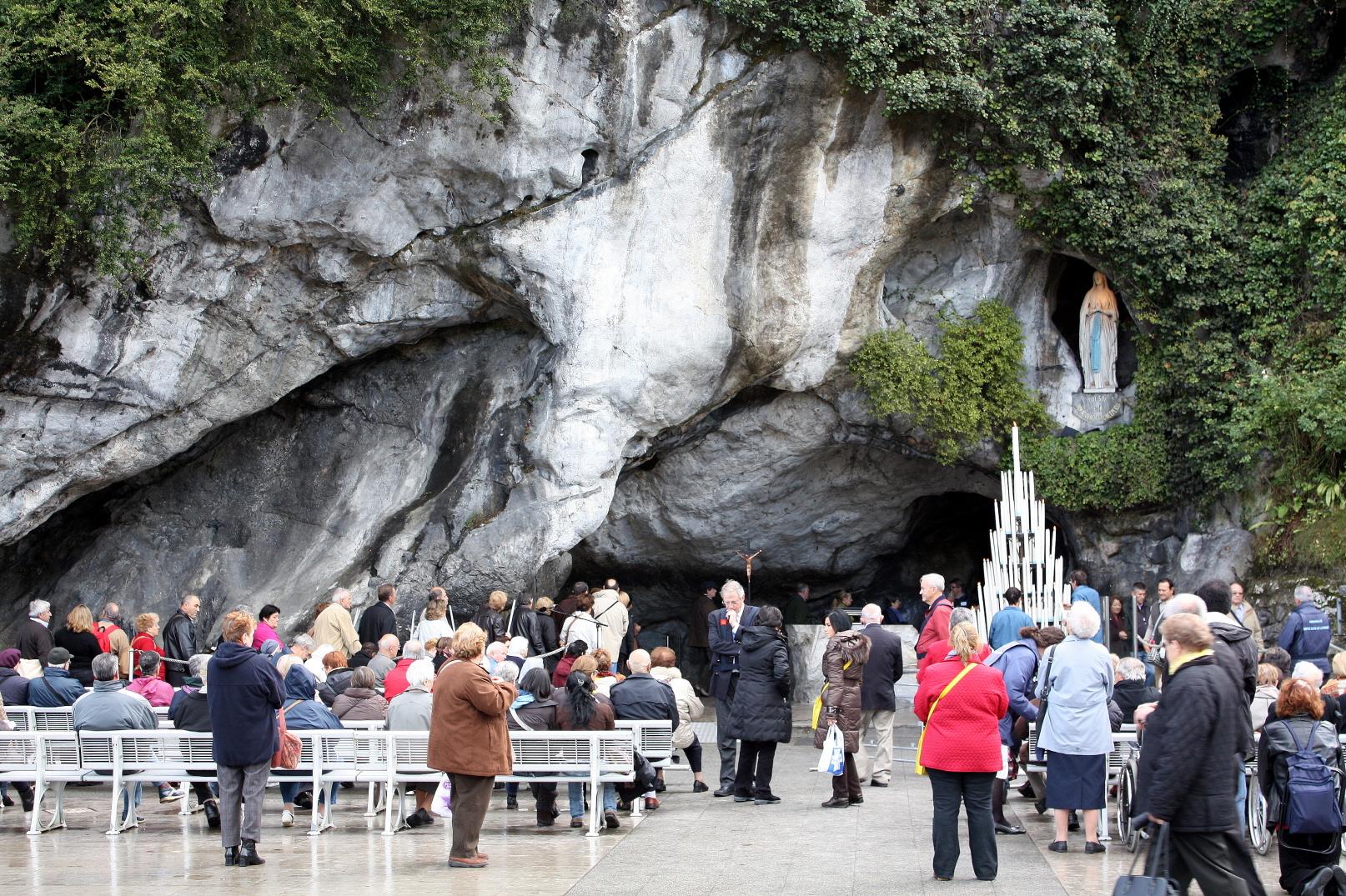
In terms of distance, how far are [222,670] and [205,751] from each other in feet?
4.29

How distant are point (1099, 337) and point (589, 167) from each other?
6563 mm

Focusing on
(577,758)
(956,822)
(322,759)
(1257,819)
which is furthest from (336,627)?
(1257,819)

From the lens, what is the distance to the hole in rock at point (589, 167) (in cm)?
1458

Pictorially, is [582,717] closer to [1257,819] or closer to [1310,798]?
[1257,819]

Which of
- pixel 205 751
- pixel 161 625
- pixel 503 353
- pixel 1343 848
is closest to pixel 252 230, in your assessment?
pixel 503 353

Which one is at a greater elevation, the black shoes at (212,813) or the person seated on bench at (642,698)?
the person seated on bench at (642,698)

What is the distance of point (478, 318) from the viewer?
15602 millimetres

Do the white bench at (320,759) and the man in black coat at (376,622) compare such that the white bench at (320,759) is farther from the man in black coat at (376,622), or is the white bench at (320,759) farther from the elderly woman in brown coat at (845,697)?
the man in black coat at (376,622)

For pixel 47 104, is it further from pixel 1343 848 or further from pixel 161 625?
pixel 1343 848

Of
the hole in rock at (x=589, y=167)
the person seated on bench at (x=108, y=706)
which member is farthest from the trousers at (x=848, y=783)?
the hole in rock at (x=589, y=167)

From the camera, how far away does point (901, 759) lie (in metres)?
12.1

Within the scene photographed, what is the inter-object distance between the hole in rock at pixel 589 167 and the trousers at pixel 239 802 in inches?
330

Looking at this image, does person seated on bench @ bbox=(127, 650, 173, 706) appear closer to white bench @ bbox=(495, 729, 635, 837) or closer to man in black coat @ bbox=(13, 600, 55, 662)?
man in black coat @ bbox=(13, 600, 55, 662)

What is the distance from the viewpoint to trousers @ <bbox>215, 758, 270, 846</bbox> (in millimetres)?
7691
